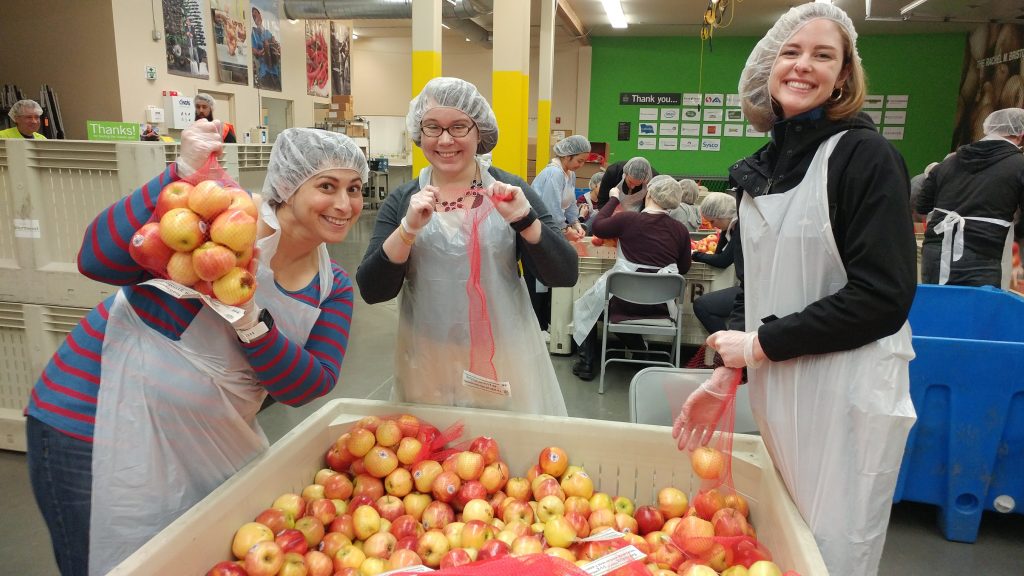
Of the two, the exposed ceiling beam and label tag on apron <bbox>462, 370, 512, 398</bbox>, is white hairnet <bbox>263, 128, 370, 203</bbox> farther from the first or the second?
the exposed ceiling beam

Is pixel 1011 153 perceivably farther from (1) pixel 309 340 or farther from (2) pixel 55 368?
(2) pixel 55 368

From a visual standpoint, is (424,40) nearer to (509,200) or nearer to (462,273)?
(462,273)

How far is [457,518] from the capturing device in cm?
150

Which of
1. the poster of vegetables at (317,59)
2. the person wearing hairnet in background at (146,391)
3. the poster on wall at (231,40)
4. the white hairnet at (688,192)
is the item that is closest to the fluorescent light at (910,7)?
the white hairnet at (688,192)

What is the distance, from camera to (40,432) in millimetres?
1308

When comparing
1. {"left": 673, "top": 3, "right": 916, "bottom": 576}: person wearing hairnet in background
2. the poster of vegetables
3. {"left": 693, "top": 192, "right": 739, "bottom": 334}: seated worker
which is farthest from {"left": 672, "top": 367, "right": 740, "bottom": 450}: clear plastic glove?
the poster of vegetables

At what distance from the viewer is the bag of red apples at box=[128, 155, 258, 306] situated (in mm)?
1108

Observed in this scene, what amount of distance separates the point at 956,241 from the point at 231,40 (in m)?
9.34

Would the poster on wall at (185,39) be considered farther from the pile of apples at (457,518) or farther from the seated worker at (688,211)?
the pile of apples at (457,518)

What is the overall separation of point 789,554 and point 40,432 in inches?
59.7

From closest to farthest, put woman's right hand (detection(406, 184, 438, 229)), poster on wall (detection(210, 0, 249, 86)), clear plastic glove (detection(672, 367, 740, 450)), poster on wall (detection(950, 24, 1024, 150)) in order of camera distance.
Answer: clear plastic glove (detection(672, 367, 740, 450)) < woman's right hand (detection(406, 184, 438, 229)) < poster on wall (detection(210, 0, 249, 86)) < poster on wall (detection(950, 24, 1024, 150))

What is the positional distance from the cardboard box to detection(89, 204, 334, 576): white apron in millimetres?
121

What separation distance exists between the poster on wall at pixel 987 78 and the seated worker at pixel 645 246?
8360 mm

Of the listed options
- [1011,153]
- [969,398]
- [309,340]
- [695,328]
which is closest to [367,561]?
[309,340]
